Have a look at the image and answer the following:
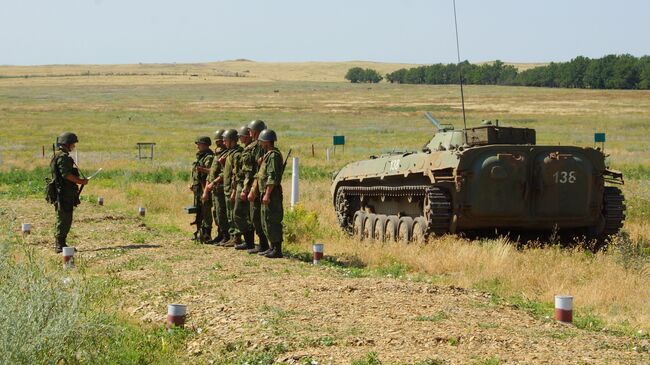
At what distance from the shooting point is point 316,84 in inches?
5049

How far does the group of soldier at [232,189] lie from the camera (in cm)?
1447

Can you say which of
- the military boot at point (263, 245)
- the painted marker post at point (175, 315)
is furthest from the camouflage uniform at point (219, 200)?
the painted marker post at point (175, 315)

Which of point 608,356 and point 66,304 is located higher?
point 66,304

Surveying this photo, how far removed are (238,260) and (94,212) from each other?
29.3 feet

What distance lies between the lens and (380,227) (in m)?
18.6

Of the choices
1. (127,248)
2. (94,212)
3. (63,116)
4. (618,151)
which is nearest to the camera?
(127,248)

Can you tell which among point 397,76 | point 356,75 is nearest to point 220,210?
point 356,75

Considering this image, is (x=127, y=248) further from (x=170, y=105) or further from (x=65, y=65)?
(x=65, y=65)

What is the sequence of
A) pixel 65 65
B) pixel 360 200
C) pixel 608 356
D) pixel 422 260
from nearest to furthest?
pixel 608 356 < pixel 422 260 < pixel 360 200 < pixel 65 65

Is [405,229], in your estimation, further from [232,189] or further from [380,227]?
[232,189]

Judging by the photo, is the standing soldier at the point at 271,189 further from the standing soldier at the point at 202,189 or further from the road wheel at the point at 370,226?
the road wheel at the point at 370,226

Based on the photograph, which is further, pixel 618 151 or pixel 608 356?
pixel 618 151

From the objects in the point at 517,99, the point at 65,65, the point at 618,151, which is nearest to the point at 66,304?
the point at 618,151

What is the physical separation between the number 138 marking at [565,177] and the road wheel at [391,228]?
9.97 ft
